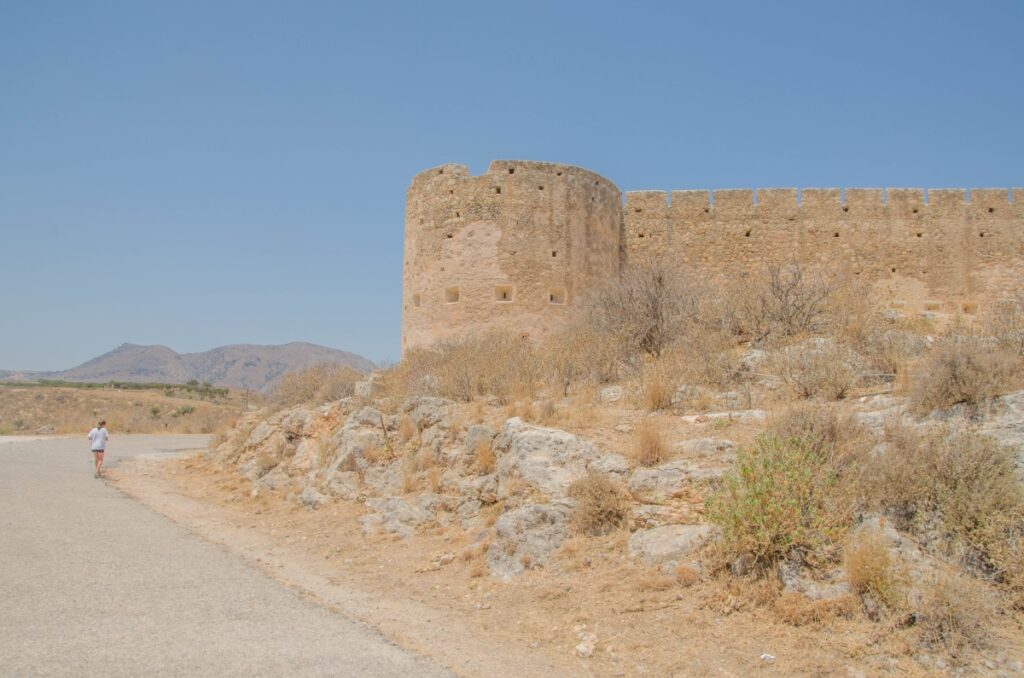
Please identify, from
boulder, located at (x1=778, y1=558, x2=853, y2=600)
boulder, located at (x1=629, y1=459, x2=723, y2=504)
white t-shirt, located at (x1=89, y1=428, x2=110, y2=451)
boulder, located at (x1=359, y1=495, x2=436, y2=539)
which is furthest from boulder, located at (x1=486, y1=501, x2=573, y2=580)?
white t-shirt, located at (x1=89, y1=428, x2=110, y2=451)

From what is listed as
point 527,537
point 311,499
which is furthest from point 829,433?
point 311,499

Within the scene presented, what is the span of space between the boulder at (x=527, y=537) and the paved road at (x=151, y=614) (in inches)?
55.9

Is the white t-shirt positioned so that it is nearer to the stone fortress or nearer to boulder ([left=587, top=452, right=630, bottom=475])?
the stone fortress

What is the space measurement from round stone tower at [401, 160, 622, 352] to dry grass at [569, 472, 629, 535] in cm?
643

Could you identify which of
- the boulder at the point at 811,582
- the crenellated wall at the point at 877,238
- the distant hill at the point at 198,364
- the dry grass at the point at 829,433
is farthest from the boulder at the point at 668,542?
the distant hill at the point at 198,364

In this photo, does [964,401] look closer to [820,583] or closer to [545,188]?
[820,583]

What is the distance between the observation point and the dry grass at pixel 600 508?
6.07m

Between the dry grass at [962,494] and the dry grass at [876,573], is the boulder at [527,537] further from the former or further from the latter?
the dry grass at [962,494]

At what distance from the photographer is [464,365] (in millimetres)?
10047

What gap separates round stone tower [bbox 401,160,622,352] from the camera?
12.6 meters

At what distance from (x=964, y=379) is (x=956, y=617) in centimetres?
262

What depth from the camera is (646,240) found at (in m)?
14.6

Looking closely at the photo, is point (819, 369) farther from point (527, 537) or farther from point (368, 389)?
point (368, 389)

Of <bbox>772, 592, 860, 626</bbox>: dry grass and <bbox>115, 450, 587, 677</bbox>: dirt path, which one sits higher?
<bbox>772, 592, 860, 626</bbox>: dry grass
